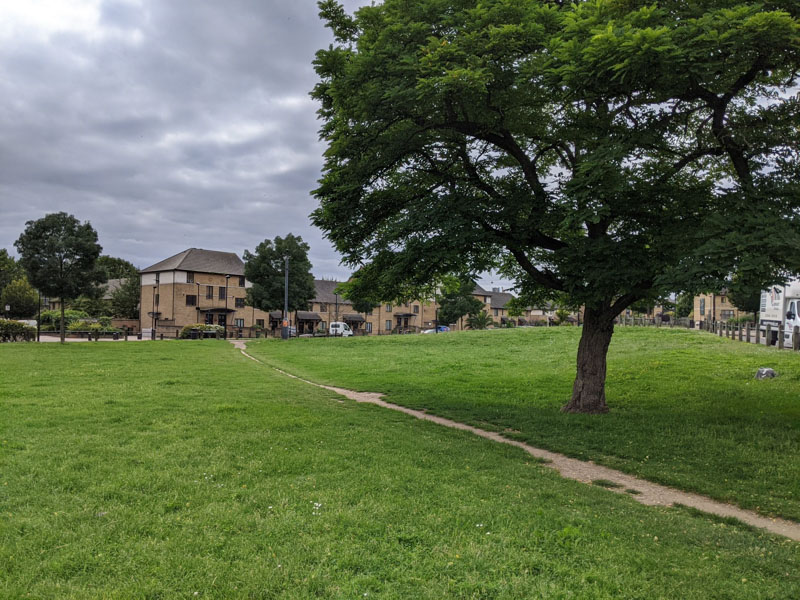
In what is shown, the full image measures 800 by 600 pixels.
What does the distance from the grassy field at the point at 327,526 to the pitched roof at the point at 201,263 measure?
62.1 m

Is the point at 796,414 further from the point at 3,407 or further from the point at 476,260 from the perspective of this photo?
the point at 3,407

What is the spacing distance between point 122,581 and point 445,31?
1082 cm

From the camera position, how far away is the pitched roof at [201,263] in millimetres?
67806

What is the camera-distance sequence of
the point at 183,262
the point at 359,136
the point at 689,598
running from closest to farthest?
the point at 689,598, the point at 359,136, the point at 183,262

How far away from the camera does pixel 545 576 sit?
4.27m

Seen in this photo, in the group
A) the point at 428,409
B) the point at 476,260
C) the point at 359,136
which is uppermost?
the point at 359,136

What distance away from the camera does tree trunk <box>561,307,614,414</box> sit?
42.4 ft

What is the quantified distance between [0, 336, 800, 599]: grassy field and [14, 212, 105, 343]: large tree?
28696 millimetres

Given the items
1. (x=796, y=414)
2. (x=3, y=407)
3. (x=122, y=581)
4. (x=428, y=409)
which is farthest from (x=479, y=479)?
(x=3, y=407)

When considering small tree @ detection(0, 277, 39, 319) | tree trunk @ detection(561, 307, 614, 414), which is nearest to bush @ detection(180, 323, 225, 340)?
small tree @ detection(0, 277, 39, 319)

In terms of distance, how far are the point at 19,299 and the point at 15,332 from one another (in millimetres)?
37210

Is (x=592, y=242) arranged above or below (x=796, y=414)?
above

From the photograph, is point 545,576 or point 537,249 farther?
point 537,249

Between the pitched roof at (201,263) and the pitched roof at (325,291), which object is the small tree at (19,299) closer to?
the pitched roof at (201,263)
